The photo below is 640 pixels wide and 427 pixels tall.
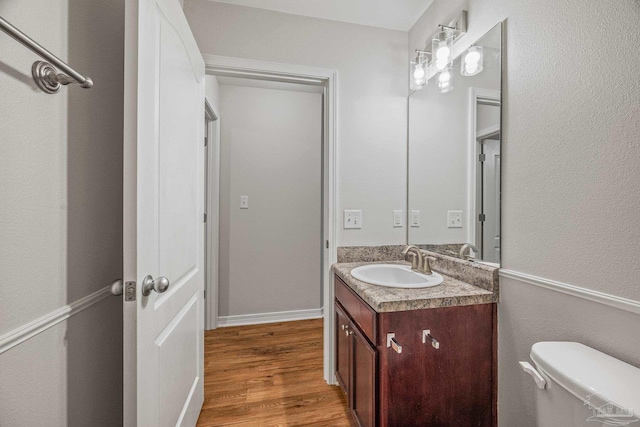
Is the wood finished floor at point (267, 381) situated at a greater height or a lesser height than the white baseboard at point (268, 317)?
lesser

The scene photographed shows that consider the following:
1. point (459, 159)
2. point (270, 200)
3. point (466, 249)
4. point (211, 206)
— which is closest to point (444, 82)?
point (459, 159)

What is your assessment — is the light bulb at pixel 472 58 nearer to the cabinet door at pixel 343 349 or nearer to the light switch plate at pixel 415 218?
the light switch plate at pixel 415 218

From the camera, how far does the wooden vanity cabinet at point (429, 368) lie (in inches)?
44.0

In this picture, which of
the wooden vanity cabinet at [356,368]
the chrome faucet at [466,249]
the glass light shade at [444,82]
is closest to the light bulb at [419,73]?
the glass light shade at [444,82]

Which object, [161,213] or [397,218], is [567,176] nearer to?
[397,218]

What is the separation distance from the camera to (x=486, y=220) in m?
1.33

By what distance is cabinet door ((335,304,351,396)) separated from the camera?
4.91 ft

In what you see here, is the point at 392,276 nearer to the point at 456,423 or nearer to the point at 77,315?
the point at 456,423

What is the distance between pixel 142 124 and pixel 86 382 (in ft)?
2.64

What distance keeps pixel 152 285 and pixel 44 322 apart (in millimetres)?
249

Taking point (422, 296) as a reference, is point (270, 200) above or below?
above

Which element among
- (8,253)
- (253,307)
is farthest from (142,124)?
(253,307)

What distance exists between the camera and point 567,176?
0.96 metres

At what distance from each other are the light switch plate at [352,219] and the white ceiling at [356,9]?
4.04ft
